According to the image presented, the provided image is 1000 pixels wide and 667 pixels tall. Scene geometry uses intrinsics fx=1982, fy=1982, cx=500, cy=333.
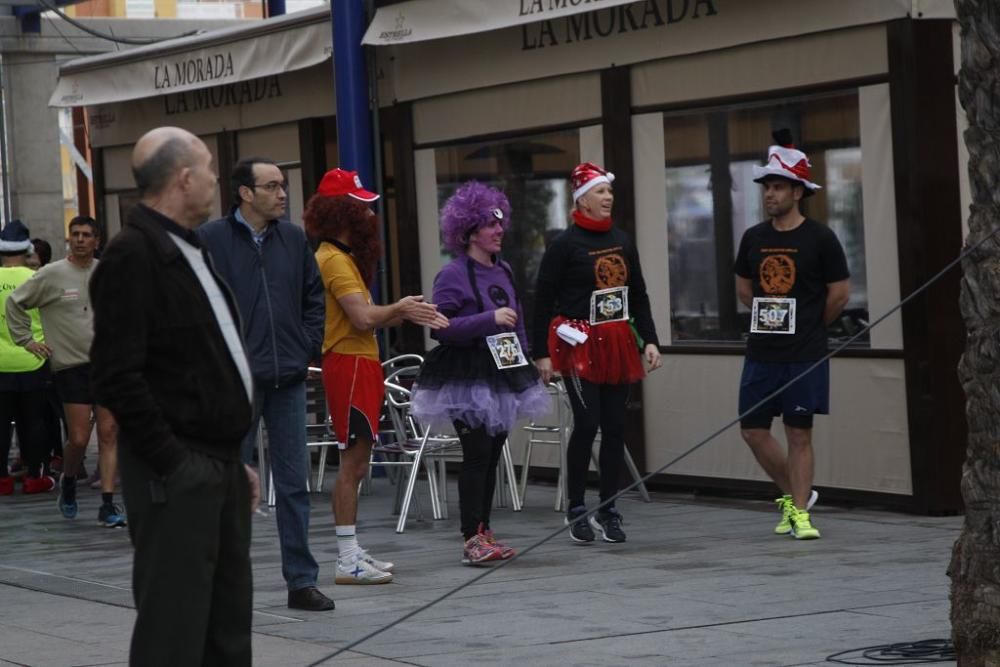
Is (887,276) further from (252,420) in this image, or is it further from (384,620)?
(252,420)

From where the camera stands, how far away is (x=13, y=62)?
2502cm

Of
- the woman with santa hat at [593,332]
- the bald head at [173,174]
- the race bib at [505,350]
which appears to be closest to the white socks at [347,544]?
the race bib at [505,350]

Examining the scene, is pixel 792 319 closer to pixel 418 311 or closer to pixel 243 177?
pixel 418 311

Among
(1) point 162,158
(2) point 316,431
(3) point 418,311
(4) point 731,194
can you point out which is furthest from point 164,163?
(2) point 316,431

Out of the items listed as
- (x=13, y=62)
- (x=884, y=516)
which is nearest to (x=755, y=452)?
(x=884, y=516)

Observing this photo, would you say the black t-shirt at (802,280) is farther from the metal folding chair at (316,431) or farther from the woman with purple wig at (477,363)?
the metal folding chair at (316,431)

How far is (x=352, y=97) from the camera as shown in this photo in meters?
14.1

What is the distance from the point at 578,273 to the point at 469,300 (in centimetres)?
78

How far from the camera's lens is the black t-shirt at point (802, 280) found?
10.1 m

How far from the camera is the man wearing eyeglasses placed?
821 cm

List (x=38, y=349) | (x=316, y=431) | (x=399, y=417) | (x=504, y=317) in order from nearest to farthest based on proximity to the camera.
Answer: (x=504, y=317)
(x=399, y=417)
(x=38, y=349)
(x=316, y=431)

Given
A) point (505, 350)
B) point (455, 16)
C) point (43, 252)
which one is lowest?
point (505, 350)

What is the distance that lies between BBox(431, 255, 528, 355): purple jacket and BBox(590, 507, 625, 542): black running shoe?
1.18 meters

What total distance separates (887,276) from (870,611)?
350 centimetres
